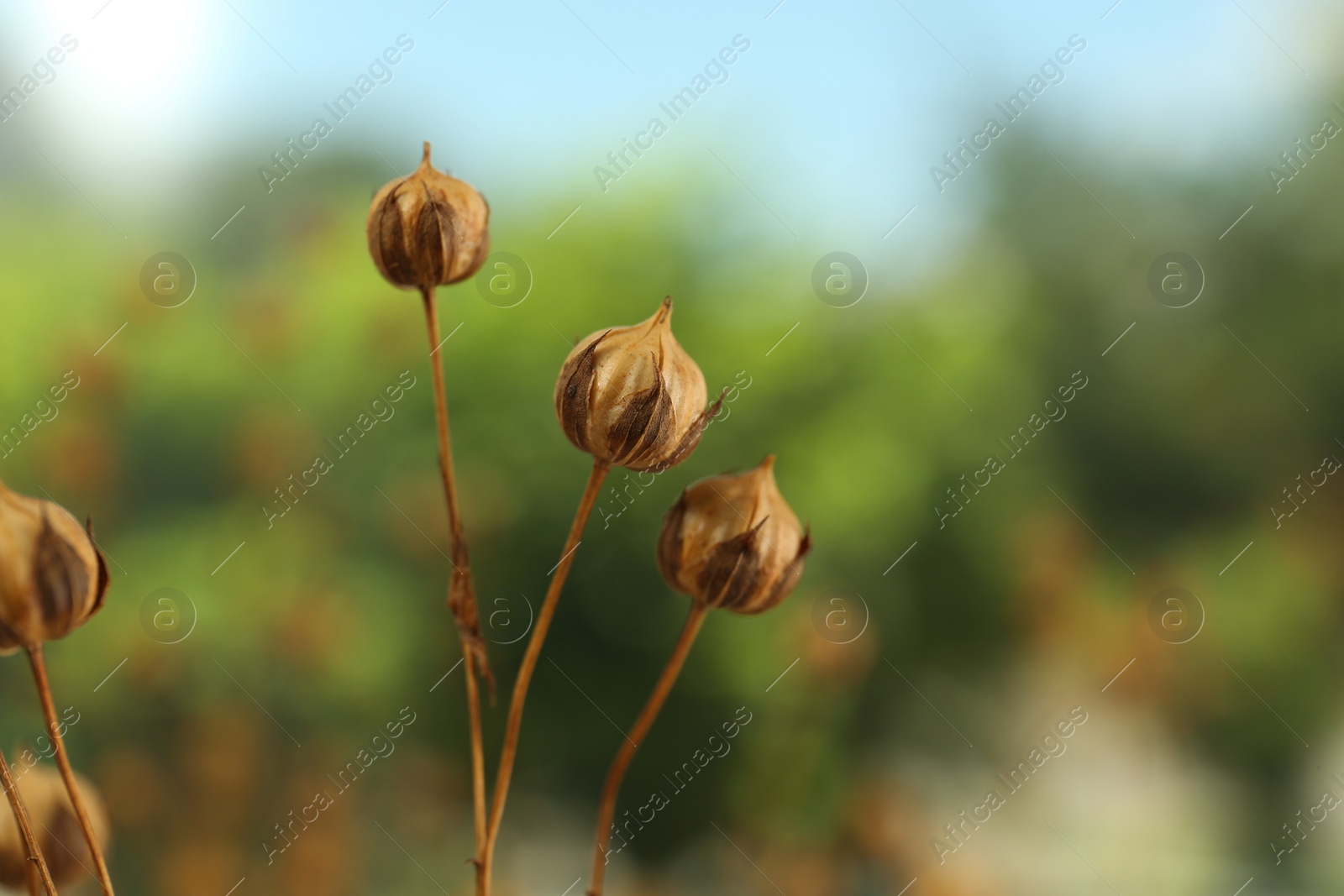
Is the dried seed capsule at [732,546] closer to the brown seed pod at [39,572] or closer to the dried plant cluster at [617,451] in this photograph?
the dried plant cluster at [617,451]

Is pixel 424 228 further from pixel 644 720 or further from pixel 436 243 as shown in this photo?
pixel 644 720

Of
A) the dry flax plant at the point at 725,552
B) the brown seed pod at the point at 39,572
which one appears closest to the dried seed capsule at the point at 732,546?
the dry flax plant at the point at 725,552

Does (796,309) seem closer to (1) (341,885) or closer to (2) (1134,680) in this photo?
(2) (1134,680)

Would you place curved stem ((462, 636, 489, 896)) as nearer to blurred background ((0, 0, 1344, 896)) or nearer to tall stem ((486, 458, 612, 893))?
tall stem ((486, 458, 612, 893))

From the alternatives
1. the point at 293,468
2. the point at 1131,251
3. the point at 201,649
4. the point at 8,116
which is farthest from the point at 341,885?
the point at 1131,251

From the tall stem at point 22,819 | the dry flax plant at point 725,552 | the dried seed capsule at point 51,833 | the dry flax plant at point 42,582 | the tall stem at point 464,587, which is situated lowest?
the dried seed capsule at point 51,833

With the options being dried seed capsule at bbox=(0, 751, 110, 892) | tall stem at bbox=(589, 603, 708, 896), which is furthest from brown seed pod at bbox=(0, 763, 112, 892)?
tall stem at bbox=(589, 603, 708, 896)

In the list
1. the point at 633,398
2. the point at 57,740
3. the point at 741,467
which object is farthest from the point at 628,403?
the point at 741,467
